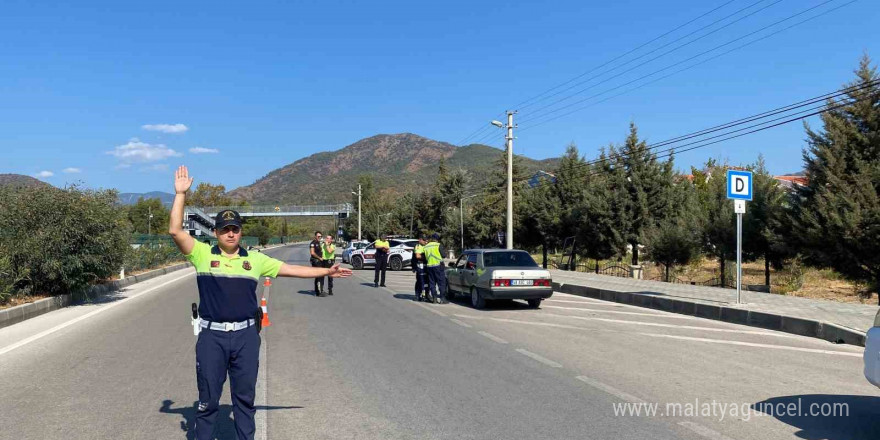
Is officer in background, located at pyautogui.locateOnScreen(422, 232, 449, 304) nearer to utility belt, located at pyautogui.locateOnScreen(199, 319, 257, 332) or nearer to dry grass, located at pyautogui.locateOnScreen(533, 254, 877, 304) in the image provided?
dry grass, located at pyautogui.locateOnScreen(533, 254, 877, 304)

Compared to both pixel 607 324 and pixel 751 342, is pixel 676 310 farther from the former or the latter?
pixel 751 342

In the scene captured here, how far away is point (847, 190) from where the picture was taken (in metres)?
17.8

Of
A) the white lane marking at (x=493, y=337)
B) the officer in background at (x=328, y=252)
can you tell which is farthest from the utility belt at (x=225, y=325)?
the officer in background at (x=328, y=252)

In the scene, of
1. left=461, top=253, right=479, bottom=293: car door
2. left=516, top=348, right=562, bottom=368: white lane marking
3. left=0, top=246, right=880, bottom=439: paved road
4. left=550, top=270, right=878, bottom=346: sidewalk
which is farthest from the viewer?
left=461, top=253, right=479, bottom=293: car door

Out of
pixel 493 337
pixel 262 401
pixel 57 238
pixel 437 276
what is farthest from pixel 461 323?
pixel 57 238

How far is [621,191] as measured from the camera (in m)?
31.7

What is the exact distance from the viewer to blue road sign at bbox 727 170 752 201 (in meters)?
14.5

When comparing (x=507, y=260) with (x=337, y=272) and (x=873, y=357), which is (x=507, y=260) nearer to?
(x=873, y=357)

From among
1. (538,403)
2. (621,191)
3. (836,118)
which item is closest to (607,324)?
(538,403)

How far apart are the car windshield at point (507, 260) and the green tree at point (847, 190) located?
8584 mm

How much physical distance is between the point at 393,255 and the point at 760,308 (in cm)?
2284

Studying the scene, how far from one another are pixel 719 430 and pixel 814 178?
16446mm

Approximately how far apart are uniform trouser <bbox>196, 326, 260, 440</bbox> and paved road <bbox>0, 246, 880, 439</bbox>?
0.95 meters

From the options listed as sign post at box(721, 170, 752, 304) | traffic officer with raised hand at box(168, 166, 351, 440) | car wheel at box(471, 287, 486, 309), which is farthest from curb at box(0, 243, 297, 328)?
sign post at box(721, 170, 752, 304)
